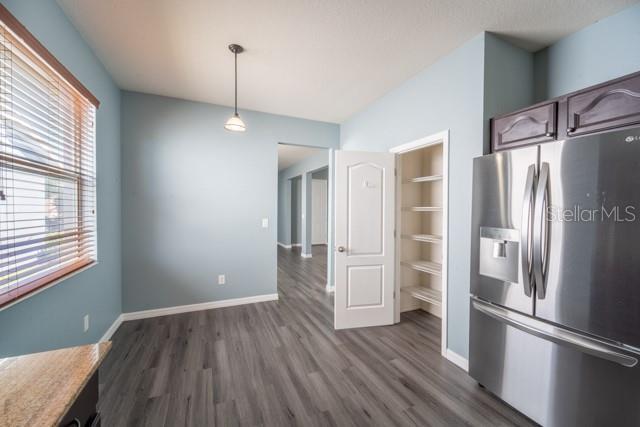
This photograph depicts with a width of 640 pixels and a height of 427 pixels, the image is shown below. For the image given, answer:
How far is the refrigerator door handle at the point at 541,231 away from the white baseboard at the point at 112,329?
3749 mm

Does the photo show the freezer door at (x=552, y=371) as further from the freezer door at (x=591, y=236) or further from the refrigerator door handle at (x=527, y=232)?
the refrigerator door handle at (x=527, y=232)

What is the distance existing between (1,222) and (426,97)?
3.35 meters

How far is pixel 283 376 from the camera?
85.2 inches

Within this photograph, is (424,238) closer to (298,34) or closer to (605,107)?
(605,107)

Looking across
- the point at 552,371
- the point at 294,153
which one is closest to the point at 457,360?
the point at 552,371

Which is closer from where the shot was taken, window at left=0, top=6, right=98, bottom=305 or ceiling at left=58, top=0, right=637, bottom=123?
window at left=0, top=6, right=98, bottom=305

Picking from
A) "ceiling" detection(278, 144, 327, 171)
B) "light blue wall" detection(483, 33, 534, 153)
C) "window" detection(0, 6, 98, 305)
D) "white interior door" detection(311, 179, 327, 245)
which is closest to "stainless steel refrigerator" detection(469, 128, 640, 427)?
"light blue wall" detection(483, 33, 534, 153)

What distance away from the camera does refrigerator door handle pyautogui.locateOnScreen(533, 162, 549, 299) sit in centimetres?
160

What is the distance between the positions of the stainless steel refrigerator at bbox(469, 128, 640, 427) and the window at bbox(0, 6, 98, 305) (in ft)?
9.87

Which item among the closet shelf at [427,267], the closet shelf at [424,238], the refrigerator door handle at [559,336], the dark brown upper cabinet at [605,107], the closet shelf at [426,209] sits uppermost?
the dark brown upper cabinet at [605,107]

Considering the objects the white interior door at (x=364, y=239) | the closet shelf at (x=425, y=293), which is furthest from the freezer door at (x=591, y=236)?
the white interior door at (x=364, y=239)

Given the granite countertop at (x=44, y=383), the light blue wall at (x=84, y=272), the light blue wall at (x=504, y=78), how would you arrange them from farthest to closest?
the light blue wall at (x=504, y=78) < the light blue wall at (x=84, y=272) < the granite countertop at (x=44, y=383)

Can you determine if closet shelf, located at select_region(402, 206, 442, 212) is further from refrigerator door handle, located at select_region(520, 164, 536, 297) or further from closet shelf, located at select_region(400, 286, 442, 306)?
refrigerator door handle, located at select_region(520, 164, 536, 297)

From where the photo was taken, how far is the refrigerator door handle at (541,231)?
1.60 meters
